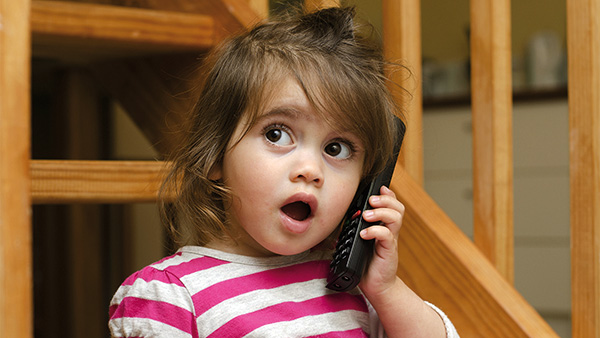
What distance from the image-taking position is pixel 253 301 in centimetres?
71

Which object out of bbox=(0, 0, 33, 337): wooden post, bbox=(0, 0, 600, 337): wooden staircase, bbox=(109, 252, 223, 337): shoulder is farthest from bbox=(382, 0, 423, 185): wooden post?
bbox=(0, 0, 33, 337): wooden post

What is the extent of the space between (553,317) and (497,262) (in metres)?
2.04

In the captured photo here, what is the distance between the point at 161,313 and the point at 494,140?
0.55m

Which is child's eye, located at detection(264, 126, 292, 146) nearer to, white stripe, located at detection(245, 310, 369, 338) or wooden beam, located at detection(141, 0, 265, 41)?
white stripe, located at detection(245, 310, 369, 338)

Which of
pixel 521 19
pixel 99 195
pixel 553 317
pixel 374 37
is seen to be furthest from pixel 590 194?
pixel 521 19

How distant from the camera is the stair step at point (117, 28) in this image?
1021 mm

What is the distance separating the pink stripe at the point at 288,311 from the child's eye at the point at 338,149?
0.17 metres

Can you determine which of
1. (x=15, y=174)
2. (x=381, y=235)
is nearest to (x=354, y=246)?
(x=381, y=235)

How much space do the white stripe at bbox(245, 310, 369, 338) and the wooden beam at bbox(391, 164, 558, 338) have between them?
7.1 inches

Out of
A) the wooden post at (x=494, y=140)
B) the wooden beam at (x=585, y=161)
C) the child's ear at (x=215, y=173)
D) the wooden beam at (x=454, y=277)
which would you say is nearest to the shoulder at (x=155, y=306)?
the child's ear at (x=215, y=173)

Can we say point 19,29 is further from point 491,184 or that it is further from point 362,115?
point 491,184

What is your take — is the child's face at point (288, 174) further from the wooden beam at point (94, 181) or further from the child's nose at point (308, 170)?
the wooden beam at point (94, 181)

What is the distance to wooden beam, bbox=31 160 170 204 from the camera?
2.72ft

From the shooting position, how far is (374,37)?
87cm
